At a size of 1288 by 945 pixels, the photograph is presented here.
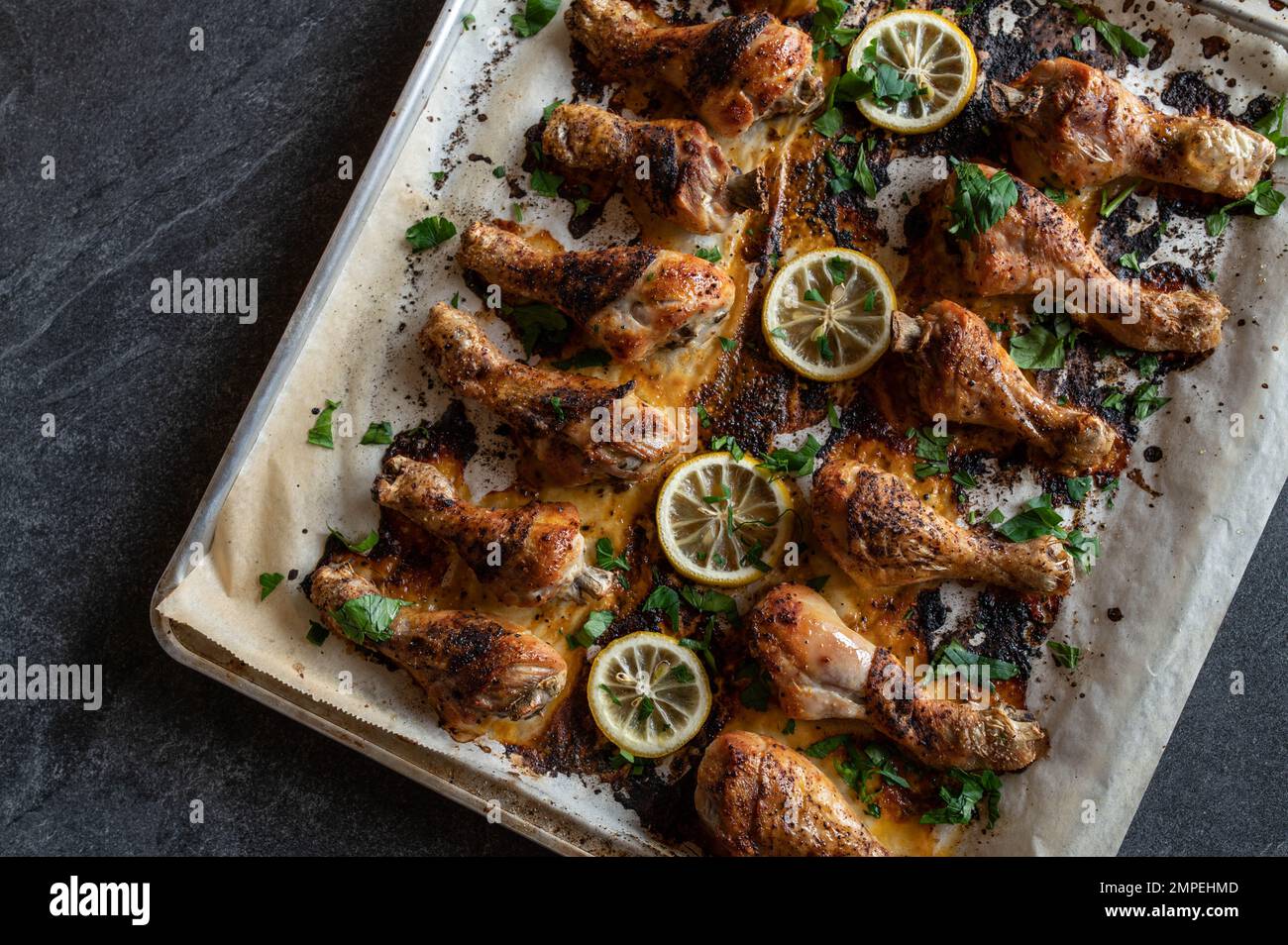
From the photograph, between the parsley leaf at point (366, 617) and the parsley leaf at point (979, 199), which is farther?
the parsley leaf at point (979, 199)

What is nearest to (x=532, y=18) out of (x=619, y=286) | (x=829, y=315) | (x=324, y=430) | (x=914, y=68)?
(x=619, y=286)

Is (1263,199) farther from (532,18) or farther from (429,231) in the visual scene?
(429,231)

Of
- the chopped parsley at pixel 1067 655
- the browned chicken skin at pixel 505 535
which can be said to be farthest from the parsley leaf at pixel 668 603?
the chopped parsley at pixel 1067 655

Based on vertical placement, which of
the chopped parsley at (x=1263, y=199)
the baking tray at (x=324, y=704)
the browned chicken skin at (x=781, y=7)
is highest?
the browned chicken skin at (x=781, y=7)

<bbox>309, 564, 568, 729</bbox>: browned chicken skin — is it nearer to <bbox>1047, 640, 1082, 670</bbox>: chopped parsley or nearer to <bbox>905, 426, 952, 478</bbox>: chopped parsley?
<bbox>905, 426, 952, 478</bbox>: chopped parsley

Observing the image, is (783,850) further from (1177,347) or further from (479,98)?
(479,98)

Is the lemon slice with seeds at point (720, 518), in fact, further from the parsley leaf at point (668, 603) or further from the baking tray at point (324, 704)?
the baking tray at point (324, 704)
